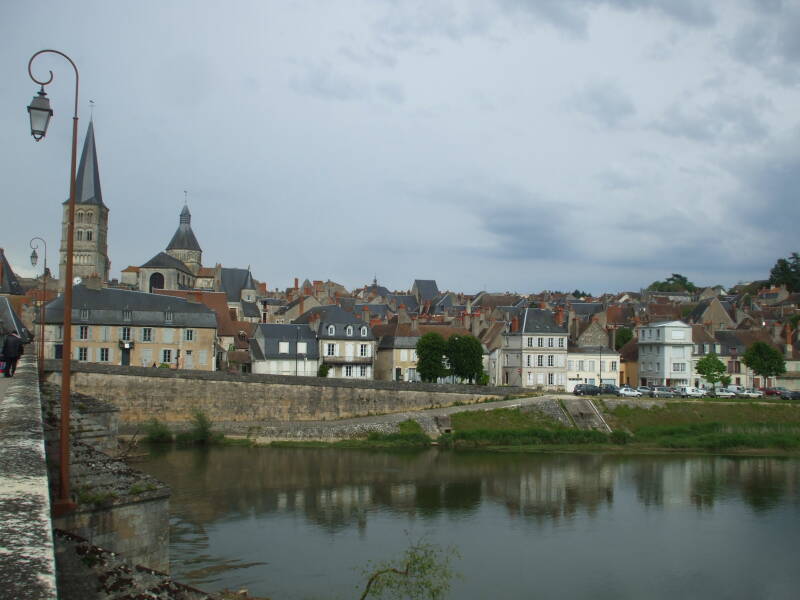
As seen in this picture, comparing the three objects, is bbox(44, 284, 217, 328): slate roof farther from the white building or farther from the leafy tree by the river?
the leafy tree by the river

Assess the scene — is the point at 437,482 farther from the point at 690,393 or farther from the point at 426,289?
the point at 426,289

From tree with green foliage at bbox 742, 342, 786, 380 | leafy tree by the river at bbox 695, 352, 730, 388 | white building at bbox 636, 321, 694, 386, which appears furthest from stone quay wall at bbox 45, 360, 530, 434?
tree with green foliage at bbox 742, 342, 786, 380

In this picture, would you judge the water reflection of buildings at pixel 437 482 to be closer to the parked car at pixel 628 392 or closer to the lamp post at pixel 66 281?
the parked car at pixel 628 392

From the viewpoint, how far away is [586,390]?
115 ft

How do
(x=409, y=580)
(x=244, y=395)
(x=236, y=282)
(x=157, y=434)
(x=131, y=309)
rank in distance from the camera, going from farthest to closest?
(x=236, y=282), (x=131, y=309), (x=244, y=395), (x=157, y=434), (x=409, y=580)

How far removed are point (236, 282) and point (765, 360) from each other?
1776 inches

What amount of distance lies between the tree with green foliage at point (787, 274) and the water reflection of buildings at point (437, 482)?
6263 cm

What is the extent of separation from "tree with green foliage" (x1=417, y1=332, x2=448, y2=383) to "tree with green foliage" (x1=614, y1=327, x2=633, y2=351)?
15.9 meters

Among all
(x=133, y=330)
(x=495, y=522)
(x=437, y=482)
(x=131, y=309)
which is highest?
(x=131, y=309)

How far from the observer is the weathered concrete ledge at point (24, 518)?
299cm

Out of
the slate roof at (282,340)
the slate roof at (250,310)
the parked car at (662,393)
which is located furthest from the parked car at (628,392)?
the slate roof at (250,310)

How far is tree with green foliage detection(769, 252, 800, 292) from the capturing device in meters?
82.6

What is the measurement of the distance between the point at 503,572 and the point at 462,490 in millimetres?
7282

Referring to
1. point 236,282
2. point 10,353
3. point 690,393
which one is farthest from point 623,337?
point 10,353
